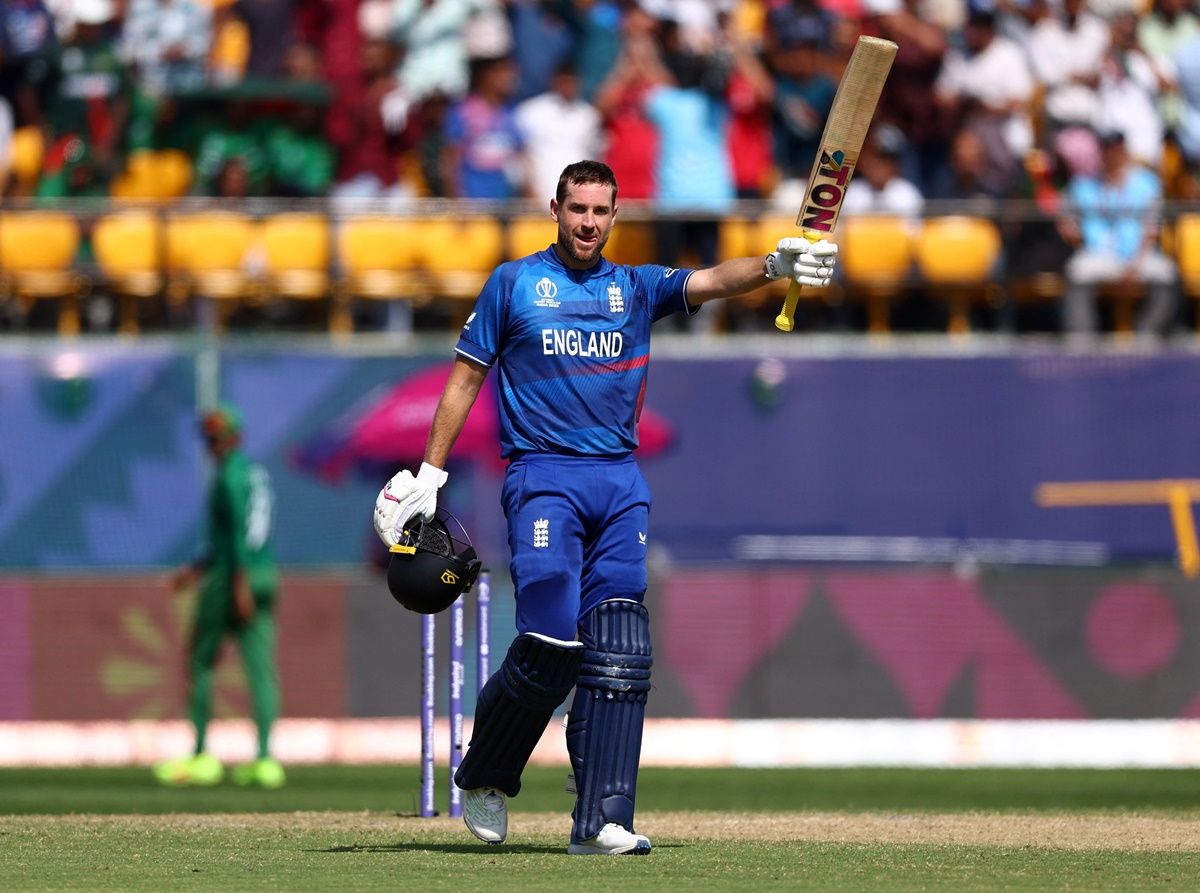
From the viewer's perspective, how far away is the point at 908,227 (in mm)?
17250

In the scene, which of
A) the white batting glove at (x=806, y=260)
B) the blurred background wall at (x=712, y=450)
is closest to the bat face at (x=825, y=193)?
the white batting glove at (x=806, y=260)

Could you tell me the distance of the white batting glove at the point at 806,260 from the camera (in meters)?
7.43

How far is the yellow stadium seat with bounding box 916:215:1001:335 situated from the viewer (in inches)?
676

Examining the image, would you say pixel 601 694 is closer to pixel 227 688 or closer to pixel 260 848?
pixel 260 848

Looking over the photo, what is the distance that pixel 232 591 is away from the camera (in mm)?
13625

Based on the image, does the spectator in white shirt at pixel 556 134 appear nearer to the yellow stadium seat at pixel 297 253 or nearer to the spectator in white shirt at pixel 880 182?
the yellow stadium seat at pixel 297 253

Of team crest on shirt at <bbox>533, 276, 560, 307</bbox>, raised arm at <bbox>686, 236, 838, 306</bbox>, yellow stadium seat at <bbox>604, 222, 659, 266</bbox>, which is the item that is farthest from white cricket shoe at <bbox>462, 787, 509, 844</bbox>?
yellow stadium seat at <bbox>604, 222, 659, 266</bbox>

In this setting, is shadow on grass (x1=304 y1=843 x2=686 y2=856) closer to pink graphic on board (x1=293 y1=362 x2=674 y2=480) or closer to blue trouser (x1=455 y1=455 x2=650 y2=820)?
blue trouser (x1=455 y1=455 x2=650 y2=820)

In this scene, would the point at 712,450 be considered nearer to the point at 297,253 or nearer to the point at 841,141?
the point at 297,253

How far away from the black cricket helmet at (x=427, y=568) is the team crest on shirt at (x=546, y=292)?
0.83 metres

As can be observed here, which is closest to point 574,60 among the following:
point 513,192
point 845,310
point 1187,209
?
point 513,192

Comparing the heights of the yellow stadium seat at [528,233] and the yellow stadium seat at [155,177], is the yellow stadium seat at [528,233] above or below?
below

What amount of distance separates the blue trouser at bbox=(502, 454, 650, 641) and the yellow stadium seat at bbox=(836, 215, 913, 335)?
9.71m

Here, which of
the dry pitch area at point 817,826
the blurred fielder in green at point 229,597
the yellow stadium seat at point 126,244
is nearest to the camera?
the dry pitch area at point 817,826
